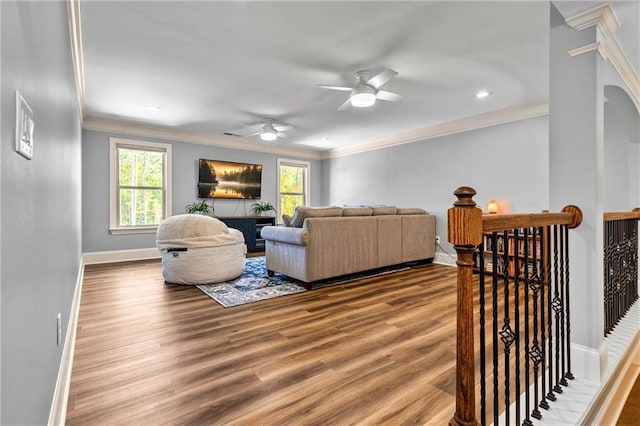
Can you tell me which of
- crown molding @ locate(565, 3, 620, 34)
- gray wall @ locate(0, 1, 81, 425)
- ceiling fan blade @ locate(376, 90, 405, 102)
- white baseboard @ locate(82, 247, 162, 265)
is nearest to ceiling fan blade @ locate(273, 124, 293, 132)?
ceiling fan blade @ locate(376, 90, 405, 102)

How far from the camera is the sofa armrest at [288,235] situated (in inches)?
136

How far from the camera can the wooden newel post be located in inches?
39.8

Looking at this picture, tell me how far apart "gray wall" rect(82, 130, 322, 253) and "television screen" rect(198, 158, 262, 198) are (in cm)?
14

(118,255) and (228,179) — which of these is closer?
(118,255)

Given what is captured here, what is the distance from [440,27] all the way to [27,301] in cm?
309

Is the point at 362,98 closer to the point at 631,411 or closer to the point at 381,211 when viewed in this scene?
Answer: the point at 381,211

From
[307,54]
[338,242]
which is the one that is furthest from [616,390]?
[307,54]

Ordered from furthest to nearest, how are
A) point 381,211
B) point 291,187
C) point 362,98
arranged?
point 291,187 < point 381,211 < point 362,98

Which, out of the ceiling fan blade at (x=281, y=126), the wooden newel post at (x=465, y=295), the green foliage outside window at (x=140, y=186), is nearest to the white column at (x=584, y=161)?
the wooden newel post at (x=465, y=295)

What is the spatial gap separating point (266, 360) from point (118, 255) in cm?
471

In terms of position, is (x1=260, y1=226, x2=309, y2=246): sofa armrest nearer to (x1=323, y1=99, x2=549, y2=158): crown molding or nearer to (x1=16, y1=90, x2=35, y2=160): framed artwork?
(x1=16, y1=90, x2=35, y2=160): framed artwork

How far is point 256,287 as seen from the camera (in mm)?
3598

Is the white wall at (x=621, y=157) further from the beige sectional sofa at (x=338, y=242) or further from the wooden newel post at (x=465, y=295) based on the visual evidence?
the wooden newel post at (x=465, y=295)

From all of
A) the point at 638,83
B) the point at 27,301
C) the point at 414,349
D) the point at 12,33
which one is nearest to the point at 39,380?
the point at 27,301
